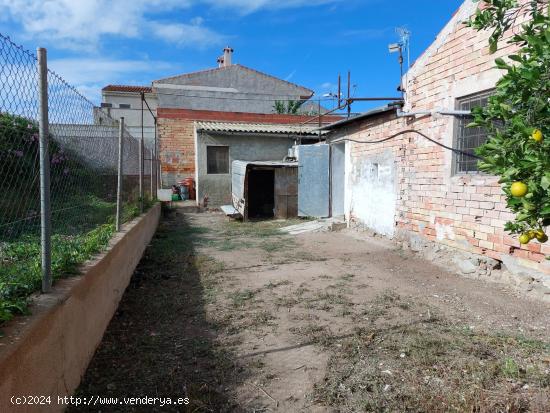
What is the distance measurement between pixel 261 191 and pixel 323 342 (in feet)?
34.8

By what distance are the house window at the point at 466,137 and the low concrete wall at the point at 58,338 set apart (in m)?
4.86

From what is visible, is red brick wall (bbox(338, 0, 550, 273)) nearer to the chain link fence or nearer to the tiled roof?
the chain link fence

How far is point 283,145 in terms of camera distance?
1472cm

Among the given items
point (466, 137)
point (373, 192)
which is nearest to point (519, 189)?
point (466, 137)

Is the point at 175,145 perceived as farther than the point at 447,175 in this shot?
Yes

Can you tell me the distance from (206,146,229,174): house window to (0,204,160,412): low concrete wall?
10.6 m

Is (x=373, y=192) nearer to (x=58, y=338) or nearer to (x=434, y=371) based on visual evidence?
(x=434, y=371)

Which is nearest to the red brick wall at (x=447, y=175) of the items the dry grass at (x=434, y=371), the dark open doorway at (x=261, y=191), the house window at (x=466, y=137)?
the house window at (x=466, y=137)

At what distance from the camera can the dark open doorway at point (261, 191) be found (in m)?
13.5

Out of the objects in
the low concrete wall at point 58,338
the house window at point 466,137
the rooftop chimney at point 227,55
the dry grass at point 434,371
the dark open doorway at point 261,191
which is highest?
the rooftop chimney at point 227,55

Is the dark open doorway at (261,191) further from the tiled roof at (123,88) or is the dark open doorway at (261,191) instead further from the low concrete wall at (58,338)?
the tiled roof at (123,88)

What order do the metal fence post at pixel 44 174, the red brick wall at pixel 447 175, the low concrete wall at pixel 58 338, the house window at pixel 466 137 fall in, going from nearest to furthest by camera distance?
the low concrete wall at pixel 58 338 → the metal fence post at pixel 44 174 → the red brick wall at pixel 447 175 → the house window at pixel 466 137

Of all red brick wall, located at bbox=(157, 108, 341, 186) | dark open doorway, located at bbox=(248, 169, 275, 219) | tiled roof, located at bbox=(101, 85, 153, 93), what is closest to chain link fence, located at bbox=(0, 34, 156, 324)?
dark open doorway, located at bbox=(248, 169, 275, 219)

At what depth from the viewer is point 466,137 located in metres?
5.52
